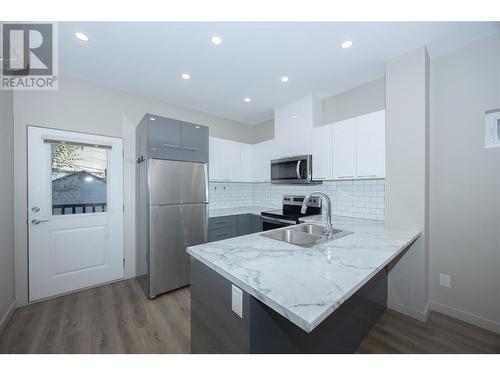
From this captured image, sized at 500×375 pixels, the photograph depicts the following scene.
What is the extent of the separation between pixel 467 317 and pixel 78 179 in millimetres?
4383

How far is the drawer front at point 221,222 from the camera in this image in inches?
117

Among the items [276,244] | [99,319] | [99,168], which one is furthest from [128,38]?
[99,319]

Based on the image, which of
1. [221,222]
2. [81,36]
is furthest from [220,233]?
[81,36]

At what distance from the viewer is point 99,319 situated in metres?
1.95

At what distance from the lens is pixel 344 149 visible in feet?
8.09

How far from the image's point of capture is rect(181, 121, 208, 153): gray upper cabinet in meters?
2.65

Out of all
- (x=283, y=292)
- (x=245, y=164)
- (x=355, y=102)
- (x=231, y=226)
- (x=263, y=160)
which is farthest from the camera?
(x=245, y=164)

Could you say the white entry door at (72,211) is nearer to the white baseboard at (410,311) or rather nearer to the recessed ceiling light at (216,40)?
the recessed ceiling light at (216,40)

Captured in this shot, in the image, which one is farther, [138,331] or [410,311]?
[410,311]

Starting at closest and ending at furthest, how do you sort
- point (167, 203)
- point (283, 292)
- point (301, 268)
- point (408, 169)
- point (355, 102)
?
point (283, 292), point (301, 268), point (408, 169), point (167, 203), point (355, 102)

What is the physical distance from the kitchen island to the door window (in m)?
2.09

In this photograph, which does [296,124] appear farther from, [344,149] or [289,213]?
[289,213]

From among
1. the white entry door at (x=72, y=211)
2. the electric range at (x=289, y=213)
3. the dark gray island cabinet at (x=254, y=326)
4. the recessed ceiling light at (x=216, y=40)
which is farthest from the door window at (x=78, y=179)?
the electric range at (x=289, y=213)

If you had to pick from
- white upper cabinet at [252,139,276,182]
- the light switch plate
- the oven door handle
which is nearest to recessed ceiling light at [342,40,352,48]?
white upper cabinet at [252,139,276,182]
